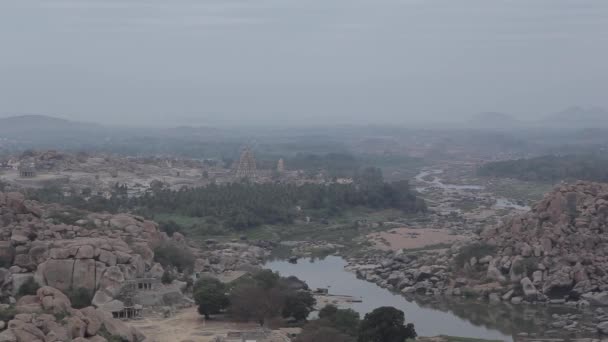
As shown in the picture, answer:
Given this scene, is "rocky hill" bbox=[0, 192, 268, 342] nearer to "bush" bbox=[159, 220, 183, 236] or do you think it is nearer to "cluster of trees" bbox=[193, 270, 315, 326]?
"cluster of trees" bbox=[193, 270, 315, 326]

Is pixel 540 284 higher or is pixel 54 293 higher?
pixel 54 293

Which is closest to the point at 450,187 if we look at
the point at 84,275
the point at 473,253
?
the point at 473,253

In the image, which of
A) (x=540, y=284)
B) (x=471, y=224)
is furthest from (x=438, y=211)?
(x=540, y=284)

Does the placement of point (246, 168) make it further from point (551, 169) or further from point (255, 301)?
point (255, 301)

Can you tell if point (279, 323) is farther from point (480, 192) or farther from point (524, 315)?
point (480, 192)

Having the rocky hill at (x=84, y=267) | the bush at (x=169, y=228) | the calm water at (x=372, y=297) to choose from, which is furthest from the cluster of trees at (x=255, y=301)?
the bush at (x=169, y=228)

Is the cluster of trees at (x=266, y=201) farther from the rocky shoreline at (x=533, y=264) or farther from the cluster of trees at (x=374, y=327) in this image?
the cluster of trees at (x=374, y=327)

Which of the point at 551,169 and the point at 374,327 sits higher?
the point at 551,169
